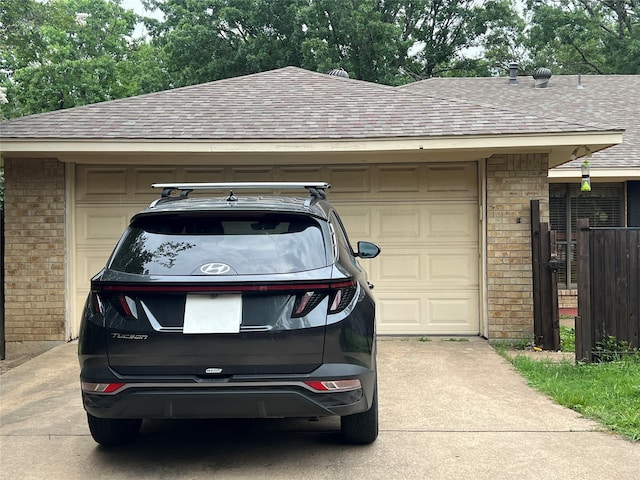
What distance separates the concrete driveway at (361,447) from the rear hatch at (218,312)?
826mm

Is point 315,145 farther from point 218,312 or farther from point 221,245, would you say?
point 218,312

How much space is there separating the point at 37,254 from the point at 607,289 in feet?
22.9

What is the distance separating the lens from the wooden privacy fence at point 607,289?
23.1ft

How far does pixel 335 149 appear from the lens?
8.39 meters

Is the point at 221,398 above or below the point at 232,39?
below

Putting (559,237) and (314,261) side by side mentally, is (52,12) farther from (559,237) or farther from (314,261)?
(314,261)

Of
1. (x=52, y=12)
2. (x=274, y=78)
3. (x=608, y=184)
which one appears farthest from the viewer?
(x=52, y=12)

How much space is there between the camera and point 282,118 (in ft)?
29.9

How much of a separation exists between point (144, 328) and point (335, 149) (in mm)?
4980

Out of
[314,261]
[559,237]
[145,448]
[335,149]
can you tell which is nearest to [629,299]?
[335,149]

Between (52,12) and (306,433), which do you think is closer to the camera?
(306,433)

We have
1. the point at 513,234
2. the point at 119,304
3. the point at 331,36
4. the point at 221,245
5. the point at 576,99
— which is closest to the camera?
the point at 119,304

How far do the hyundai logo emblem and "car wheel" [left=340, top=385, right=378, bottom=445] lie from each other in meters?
1.36

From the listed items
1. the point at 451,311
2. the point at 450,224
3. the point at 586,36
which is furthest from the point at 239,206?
the point at 586,36
